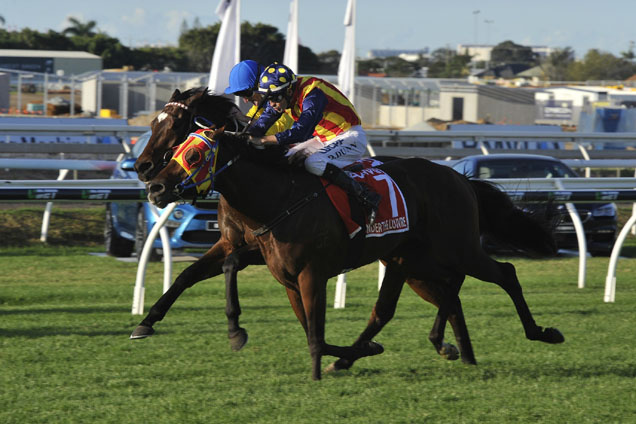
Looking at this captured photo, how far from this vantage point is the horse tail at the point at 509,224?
6.10 meters

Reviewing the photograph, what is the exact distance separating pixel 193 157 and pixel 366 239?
114 cm

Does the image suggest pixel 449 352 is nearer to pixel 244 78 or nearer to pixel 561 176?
pixel 244 78

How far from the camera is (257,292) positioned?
8.30 m

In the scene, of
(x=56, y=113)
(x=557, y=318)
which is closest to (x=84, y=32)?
(x=56, y=113)

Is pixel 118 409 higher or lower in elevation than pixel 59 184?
lower

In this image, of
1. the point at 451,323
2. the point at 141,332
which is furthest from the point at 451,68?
the point at 141,332

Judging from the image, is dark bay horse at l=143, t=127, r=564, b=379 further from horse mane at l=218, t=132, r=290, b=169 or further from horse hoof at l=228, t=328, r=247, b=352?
horse hoof at l=228, t=328, r=247, b=352

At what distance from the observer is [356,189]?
195 inches

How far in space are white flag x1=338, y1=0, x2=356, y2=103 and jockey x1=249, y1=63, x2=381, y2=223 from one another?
10.3 meters

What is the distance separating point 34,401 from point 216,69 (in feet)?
25.9

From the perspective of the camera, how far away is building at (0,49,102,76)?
5138 centimetres

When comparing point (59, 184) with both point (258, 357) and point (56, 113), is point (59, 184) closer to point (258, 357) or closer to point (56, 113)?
point (258, 357)

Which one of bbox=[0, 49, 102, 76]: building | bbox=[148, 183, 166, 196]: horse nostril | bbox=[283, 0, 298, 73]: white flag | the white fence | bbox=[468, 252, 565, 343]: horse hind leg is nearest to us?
bbox=[148, 183, 166, 196]: horse nostril

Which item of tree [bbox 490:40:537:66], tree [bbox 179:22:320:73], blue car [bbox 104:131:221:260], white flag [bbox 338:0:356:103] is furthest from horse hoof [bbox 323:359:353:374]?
tree [bbox 490:40:537:66]
